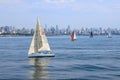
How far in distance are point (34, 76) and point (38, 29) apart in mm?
34265

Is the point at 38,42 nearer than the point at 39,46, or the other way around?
the point at 39,46

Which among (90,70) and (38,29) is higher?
(38,29)

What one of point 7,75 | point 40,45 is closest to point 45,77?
point 7,75

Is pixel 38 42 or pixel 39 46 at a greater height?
pixel 38 42

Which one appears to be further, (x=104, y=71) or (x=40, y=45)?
(x=40, y=45)

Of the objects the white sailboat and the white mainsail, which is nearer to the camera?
the white sailboat

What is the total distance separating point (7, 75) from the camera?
54125mm

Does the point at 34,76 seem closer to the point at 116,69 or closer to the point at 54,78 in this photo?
the point at 54,78

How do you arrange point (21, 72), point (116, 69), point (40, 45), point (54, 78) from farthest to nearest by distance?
point (40, 45), point (116, 69), point (21, 72), point (54, 78)

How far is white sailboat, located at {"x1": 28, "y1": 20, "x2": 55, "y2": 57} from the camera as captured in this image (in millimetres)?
84438

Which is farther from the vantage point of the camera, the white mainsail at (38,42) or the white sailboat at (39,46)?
the white mainsail at (38,42)

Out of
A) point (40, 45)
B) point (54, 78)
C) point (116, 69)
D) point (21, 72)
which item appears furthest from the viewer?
point (40, 45)

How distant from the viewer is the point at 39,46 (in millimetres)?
85500

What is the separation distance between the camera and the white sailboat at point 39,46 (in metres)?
84.4
